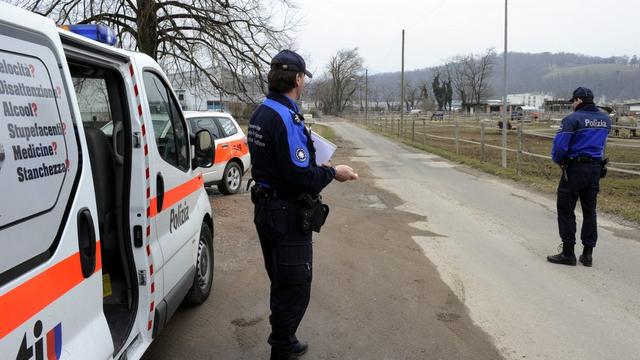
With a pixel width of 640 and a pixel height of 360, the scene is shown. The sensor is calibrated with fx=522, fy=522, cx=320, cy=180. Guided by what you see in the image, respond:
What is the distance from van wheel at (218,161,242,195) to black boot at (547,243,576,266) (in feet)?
21.5

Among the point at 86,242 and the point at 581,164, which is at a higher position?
the point at 86,242

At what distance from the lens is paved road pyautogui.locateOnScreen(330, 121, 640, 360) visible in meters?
3.95

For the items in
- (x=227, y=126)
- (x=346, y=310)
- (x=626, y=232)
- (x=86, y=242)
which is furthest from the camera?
(x=227, y=126)

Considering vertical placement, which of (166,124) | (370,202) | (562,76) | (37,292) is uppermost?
(562,76)

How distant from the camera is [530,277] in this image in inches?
213

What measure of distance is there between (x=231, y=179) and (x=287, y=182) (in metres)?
7.95

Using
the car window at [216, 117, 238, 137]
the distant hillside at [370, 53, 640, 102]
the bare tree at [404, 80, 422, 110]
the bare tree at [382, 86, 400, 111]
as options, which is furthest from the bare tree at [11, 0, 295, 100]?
the bare tree at [404, 80, 422, 110]

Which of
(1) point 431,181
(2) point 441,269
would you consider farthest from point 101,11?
(2) point 441,269

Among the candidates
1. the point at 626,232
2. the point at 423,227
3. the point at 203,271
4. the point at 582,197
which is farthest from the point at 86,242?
the point at 626,232

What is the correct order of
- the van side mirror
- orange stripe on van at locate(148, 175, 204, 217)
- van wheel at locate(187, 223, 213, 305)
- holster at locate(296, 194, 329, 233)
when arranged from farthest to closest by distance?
van wheel at locate(187, 223, 213, 305) < the van side mirror < orange stripe on van at locate(148, 175, 204, 217) < holster at locate(296, 194, 329, 233)

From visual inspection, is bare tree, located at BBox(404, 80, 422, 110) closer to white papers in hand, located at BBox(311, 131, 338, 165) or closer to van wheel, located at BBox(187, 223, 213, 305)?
van wheel, located at BBox(187, 223, 213, 305)

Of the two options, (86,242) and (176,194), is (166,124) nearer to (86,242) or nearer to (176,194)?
(176,194)

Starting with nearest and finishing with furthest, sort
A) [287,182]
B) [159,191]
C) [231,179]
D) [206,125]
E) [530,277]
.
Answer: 1. [287,182]
2. [159,191]
3. [530,277]
4. [206,125]
5. [231,179]

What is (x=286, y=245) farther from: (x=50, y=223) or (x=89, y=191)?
(x=50, y=223)
